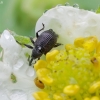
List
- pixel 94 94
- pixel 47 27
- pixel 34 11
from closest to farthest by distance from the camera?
pixel 94 94, pixel 47 27, pixel 34 11

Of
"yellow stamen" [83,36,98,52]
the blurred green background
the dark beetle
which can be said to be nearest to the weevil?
the dark beetle

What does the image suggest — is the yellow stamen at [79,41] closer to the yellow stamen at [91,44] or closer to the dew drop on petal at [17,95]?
the yellow stamen at [91,44]

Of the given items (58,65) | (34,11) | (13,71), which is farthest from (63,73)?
(34,11)

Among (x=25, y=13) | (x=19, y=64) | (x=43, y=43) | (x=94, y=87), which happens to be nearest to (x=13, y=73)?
(x=19, y=64)

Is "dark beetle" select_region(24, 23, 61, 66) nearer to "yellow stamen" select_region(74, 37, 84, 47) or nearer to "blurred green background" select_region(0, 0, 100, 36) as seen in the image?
"yellow stamen" select_region(74, 37, 84, 47)

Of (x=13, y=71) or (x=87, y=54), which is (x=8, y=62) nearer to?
(x=13, y=71)

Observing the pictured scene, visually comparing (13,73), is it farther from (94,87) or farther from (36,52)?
(94,87)
